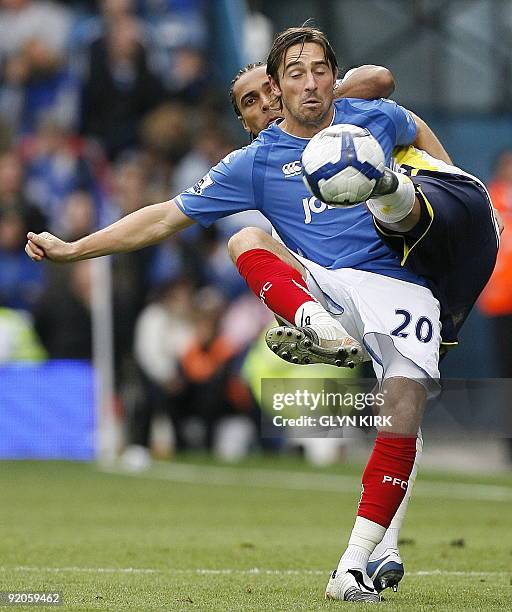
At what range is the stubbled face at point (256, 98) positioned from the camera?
7.76 meters

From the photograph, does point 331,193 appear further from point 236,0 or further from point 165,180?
point 236,0

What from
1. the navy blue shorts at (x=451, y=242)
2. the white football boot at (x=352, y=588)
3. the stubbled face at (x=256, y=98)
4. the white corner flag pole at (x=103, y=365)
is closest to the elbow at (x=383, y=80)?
the navy blue shorts at (x=451, y=242)

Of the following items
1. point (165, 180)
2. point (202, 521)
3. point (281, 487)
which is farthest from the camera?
point (165, 180)

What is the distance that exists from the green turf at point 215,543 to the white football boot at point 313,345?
106cm

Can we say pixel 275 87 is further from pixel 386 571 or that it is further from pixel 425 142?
pixel 386 571

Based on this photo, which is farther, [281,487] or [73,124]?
[73,124]

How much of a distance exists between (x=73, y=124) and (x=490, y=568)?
39.1ft

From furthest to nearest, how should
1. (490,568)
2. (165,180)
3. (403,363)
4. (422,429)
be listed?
(165,180)
(490,568)
(422,429)
(403,363)

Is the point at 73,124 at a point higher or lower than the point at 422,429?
higher

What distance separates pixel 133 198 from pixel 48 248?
10.3m

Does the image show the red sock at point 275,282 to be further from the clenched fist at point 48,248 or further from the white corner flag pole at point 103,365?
the white corner flag pole at point 103,365

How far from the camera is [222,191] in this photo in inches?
279

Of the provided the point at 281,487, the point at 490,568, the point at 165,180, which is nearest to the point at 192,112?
the point at 165,180

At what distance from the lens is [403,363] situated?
6.80 meters
